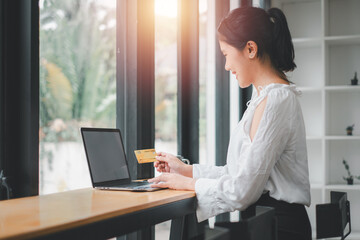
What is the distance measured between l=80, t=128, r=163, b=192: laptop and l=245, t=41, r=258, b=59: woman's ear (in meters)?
0.67

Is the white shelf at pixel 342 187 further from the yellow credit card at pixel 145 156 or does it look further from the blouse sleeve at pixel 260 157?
the blouse sleeve at pixel 260 157

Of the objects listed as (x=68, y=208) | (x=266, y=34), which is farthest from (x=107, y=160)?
(x=266, y=34)

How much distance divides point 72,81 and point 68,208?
88cm

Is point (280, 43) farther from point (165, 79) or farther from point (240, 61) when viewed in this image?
point (165, 79)

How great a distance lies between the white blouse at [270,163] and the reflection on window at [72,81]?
699 millimetres

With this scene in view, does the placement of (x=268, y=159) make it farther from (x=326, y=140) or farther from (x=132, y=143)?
(x=326, y=140)

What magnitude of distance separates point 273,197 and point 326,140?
228 cm

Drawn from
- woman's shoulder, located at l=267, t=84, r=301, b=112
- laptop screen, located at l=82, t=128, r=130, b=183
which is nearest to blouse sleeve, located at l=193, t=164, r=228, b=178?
laptop screen, located at l=82, t=128, r=130, b=183

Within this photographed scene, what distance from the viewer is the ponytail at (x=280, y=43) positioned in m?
1.76

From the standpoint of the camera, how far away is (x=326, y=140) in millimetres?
3734

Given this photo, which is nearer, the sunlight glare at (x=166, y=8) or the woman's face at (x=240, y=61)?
the woman's face at (x=240, y=61)

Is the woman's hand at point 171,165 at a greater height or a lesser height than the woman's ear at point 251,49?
lesser

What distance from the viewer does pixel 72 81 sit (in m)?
2.09

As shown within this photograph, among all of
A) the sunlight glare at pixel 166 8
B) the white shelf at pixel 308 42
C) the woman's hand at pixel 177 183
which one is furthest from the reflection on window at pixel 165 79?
the white shelf at pixel 308 42
